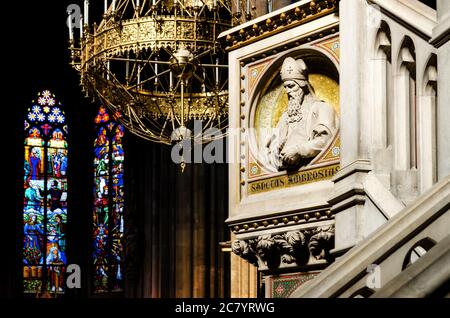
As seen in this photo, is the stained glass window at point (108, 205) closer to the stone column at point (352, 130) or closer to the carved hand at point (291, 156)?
the carved hand at point (291, 156)

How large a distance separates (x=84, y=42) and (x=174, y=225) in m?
11.0

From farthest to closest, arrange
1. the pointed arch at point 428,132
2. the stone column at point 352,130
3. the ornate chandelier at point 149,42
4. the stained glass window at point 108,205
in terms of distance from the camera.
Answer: the stained glass window at point 108,205 < the ornate chandelier at point 149,42 < the stone column at point 352,130 < the pointed arch at point 428,132

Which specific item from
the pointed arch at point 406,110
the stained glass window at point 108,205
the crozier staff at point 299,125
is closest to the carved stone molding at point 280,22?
the crozier staff at point 299,125

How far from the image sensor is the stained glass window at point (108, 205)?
72.2 ft

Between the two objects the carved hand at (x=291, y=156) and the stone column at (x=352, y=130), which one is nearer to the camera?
the stone column at (x=352, y=130)

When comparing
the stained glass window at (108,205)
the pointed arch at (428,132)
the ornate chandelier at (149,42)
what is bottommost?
the pointed arch at (428,132)

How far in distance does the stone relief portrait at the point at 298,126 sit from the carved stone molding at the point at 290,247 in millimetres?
363

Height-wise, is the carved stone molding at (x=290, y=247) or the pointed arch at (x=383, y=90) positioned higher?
the pointed arch at (x=383, y=90)

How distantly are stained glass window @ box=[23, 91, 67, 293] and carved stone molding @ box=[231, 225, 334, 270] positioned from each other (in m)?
16.8

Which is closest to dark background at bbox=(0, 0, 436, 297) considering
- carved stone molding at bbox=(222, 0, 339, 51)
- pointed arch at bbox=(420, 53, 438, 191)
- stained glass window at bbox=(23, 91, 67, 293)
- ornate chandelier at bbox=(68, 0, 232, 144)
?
stained glass window at bbox=(23, 91, 67, 293)

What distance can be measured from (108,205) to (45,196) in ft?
4.45

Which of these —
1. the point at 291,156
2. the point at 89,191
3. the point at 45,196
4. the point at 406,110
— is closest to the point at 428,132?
the point at 406,110

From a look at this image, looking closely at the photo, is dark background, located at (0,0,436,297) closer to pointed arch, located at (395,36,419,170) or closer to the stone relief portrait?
the stone relief portrait
